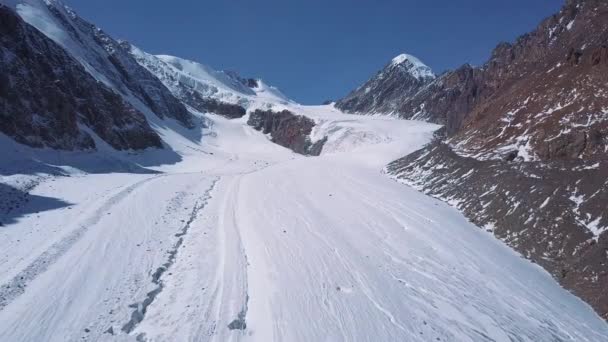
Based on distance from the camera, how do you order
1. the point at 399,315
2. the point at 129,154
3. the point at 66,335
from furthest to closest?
the point at 129,154 < the point at 399,315 < the point at 66,335

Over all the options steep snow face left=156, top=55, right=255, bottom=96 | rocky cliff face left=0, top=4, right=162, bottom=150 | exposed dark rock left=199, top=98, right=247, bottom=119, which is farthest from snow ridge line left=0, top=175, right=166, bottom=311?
steep snow face left=156, top=55, right=255, bottom=96

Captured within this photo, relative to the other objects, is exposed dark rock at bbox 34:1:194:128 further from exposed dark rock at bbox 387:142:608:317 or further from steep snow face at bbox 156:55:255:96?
exposed dark rock at bbox 387:142:608:317

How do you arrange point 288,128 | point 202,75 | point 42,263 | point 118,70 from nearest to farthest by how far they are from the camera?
point 42,263, point 118,70, point 288,128, point 202,75

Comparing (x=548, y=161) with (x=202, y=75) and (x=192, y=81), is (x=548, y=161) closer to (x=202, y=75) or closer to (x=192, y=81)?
(x=192, y=81)

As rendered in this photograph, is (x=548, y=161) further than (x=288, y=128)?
No

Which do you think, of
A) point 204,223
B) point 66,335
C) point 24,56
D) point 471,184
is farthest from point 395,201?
point 24,56

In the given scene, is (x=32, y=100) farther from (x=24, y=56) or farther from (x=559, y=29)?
(x=559, y=29)

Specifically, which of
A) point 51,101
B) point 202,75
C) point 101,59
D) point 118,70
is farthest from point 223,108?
point 51,101
